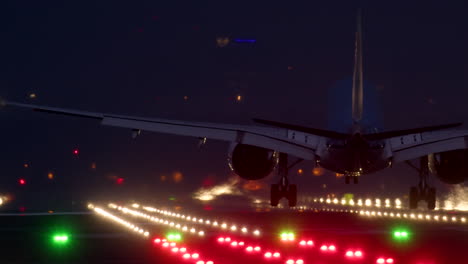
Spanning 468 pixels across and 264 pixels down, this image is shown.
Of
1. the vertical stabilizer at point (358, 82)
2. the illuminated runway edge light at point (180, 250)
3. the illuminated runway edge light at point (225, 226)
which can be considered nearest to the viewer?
the illuminated runway edge light at point (180, 250)

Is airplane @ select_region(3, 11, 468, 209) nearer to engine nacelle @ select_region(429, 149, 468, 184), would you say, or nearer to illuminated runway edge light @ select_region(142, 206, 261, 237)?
engine nacelle @ select_region(429, 149, 468, 184)

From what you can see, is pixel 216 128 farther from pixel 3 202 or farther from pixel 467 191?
pixel 3 202

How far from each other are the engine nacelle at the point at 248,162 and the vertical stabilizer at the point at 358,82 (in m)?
7.49

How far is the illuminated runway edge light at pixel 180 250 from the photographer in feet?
67.8

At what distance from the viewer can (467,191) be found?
53.0 meters

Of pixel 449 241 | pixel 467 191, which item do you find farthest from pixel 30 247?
pixel 467 191

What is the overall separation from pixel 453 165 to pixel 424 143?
3.60 meters

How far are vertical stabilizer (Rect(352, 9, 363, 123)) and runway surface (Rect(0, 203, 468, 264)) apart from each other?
514 centimetres

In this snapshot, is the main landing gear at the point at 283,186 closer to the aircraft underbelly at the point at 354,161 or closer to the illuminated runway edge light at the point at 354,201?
the aircraft underbelly at the point at 354,161

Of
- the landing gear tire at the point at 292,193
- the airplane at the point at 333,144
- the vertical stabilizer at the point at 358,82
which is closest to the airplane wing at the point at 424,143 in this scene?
the airplane at the point at 333,144

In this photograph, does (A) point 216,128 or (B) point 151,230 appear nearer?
(B) point 151,230

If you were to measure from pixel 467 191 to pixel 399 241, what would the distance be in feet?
89.8

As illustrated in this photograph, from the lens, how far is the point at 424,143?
35.8 meters

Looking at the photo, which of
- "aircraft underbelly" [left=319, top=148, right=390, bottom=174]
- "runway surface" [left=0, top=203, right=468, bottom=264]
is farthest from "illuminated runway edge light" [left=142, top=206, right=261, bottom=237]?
"aircraft underbelly" [left=319, top=148, right=390, bottom=174]
